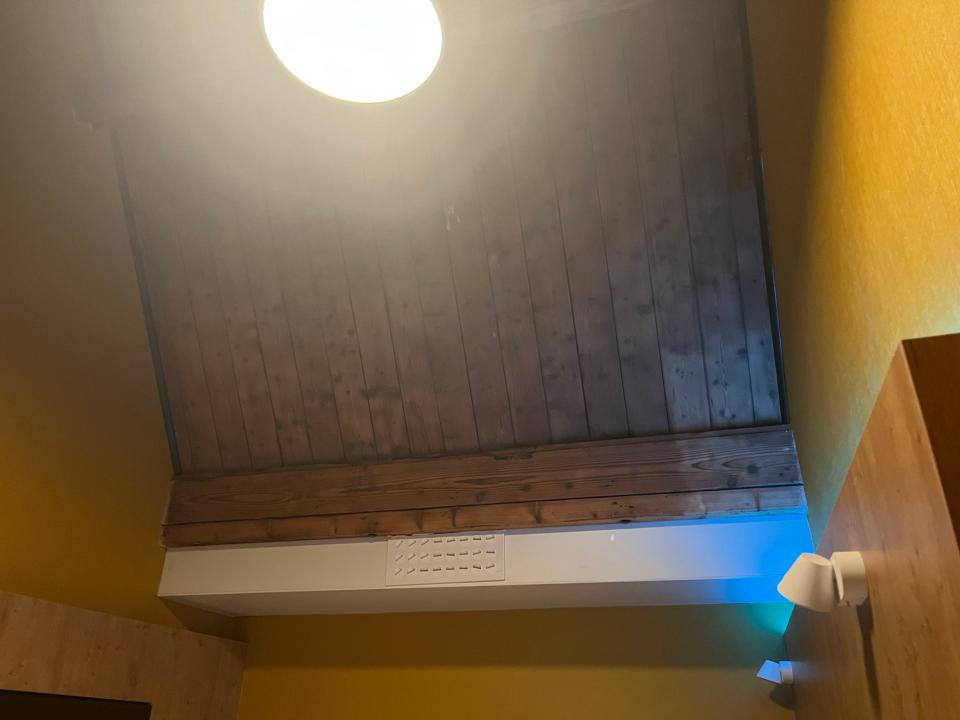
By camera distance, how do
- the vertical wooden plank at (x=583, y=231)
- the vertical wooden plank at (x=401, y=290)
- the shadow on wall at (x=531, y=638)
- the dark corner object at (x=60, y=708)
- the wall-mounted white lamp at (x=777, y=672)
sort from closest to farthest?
the dark corner object at (x=60, y=708), the vertical wooden plank at (x=583, y=231), the wall-mounted white lamp at (x=777, y=672), the vertical wooden plank at (x=401, y=290), the shadow on wall at (x=531, y=638)

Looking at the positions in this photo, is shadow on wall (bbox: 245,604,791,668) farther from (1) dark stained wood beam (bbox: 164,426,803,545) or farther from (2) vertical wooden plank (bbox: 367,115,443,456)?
(2) vertical wooden plank (bbox: 367,115,443,456)

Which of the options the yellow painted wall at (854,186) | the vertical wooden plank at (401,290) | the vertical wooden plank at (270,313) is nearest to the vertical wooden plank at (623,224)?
the yellow painted wall at (854,186)

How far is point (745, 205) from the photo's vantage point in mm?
2559

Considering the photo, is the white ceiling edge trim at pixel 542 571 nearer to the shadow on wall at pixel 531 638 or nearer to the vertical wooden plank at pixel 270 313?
the shadow on wall at pixel 531 638

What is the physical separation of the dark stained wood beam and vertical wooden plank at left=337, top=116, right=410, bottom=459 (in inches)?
7.0

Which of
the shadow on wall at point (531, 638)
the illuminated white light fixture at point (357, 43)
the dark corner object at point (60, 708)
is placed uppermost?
the illuminated white light fixture at point (357, 43)

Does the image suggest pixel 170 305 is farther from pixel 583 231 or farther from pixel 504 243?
pixel 583 231

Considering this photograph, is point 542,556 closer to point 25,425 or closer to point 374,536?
point 374,536

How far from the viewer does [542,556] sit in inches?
112

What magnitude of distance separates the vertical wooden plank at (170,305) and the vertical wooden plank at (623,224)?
1.69 meters

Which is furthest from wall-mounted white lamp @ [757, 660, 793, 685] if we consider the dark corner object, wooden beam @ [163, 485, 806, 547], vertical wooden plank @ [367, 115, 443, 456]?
the dark corner object

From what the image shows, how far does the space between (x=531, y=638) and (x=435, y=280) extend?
5.09 ft

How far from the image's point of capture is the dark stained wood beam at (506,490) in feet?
9.09

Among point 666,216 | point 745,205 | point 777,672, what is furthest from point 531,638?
point 745,205
